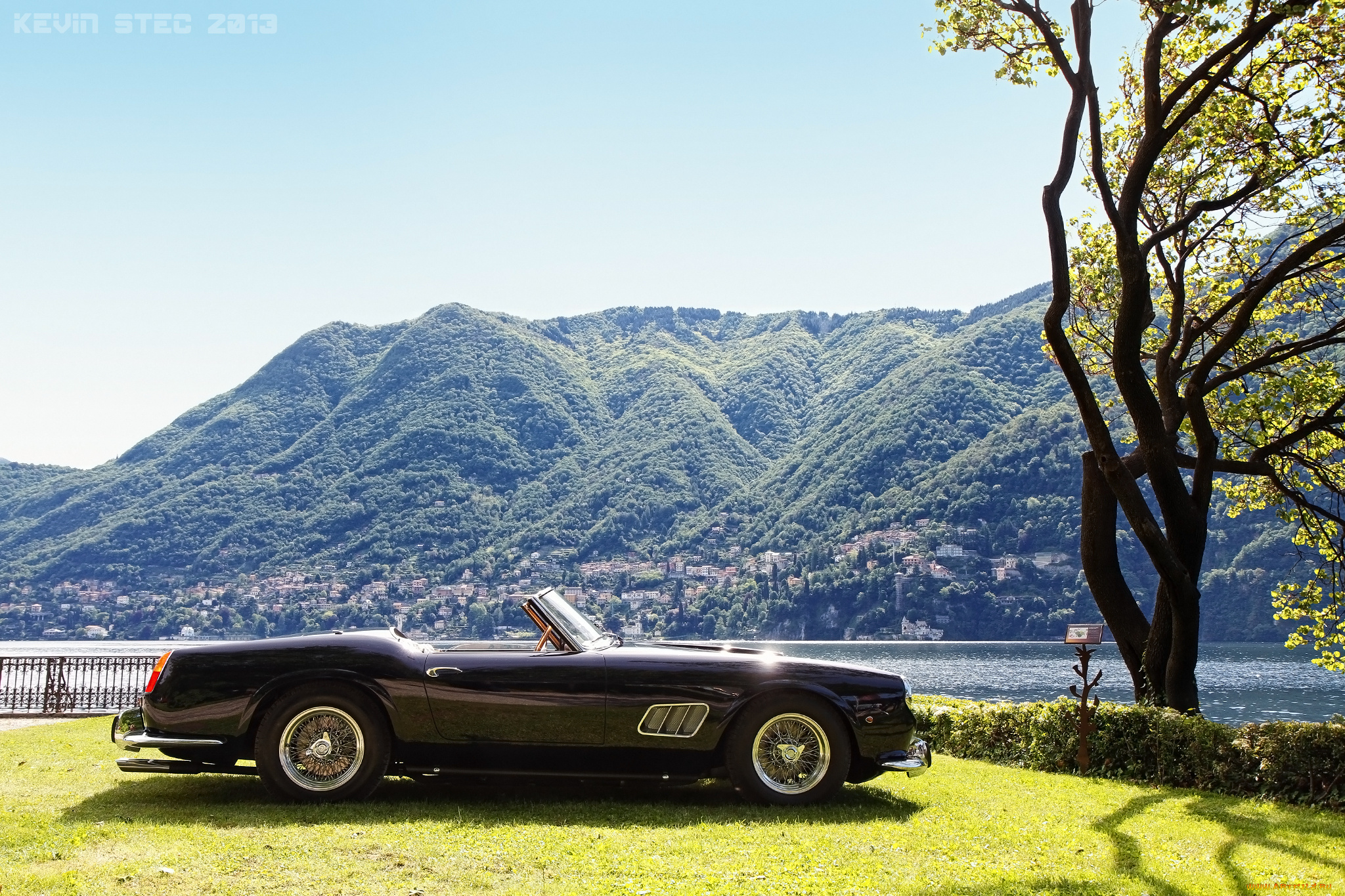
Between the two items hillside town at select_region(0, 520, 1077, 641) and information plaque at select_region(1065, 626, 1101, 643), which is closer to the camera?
information plaque at select_region(1065, 626, 1101, 643)

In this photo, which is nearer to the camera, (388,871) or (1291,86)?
(388,871)

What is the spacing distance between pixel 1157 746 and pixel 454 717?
7.23m

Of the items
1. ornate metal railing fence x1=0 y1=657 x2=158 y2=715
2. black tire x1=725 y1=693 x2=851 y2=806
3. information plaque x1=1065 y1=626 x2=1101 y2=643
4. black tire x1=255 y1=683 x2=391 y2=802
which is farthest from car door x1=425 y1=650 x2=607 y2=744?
ornate metal railing fence x1=0 y1=657 x2=158 y2=715

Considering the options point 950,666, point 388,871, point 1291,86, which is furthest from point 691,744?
point 950,666

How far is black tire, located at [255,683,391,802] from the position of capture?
7824mm

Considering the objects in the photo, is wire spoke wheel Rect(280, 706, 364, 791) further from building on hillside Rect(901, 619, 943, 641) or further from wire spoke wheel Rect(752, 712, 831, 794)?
building on hillside Rect(901, 619, 943, 641)

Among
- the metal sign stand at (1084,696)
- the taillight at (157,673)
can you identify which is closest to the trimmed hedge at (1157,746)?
the metal sign stand at (1084,696)

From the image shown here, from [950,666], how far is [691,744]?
78991 millimetres

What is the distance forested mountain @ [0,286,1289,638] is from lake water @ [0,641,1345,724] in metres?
7.08

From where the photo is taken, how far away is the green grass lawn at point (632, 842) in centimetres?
Result: 569

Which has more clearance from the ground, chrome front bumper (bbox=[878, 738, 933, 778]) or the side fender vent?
the side fender vent

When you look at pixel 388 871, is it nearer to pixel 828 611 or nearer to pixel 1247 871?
pixel 1247 871

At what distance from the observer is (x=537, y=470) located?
170m

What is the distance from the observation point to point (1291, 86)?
1480 centimetres
